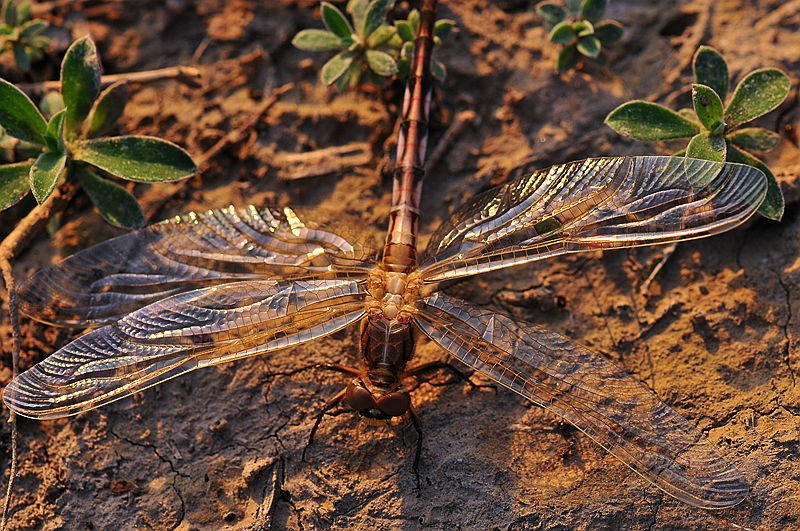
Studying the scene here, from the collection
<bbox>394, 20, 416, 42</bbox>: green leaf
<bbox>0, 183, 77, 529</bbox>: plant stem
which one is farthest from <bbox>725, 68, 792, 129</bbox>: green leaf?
<bbox>0, 183, 77, 529</bbox>: plant stem

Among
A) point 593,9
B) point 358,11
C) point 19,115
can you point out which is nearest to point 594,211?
point 593,9

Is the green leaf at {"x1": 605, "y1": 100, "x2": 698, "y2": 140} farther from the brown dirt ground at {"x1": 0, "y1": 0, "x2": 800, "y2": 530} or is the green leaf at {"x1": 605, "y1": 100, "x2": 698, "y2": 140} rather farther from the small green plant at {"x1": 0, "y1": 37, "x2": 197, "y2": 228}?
the small green plant at {"x1": 0, "y1": 37, "x2": 197, "y2": 228}

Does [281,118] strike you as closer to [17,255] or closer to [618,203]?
[17,255]

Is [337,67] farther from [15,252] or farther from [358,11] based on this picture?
[15,252]

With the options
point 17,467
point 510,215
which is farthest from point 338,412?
point 17,467

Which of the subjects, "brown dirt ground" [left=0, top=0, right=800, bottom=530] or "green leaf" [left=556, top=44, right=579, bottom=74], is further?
"green leaf" [left=556, top=44, right=579, bottom=74]
